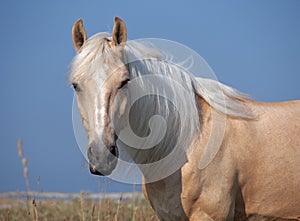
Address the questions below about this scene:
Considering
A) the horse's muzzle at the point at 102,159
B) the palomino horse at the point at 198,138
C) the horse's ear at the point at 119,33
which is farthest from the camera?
the horse's ear at the point at 119,33

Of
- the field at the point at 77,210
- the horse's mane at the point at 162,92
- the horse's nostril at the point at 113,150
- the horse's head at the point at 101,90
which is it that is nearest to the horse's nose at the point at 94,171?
the horse's head at the point at 101,90

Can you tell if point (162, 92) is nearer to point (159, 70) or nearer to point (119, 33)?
point (159, 70)

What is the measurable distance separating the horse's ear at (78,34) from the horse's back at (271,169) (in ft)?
5.23

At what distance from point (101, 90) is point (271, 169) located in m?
1.66

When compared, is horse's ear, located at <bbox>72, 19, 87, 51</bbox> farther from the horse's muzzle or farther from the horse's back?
the horse's back

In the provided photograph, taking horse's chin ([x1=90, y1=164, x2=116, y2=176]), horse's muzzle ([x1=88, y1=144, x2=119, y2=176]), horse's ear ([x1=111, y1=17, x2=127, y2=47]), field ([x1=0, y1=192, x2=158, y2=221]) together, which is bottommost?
field ([x1=0, y1=192, x2=158, y2=221])

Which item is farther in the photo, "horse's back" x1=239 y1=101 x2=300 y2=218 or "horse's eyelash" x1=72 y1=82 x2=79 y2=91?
"horse's back" x1=239 y1=101 x2=300 y2=218

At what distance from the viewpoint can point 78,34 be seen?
3248 mm

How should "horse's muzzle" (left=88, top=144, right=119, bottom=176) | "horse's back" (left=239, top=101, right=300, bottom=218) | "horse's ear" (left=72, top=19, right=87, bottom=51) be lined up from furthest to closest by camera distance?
"horse's back" (left=239, top=101, right=300, bottom=218), "horse's ear" (left=72, top=19, right=87, bottom=51), "horse's muzzle" (left=88, top=144, right=119, bottom=176)

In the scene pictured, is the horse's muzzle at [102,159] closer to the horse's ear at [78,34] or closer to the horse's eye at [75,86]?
the horse's eye at [75,86]

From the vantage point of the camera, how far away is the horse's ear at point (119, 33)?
3.06 metres

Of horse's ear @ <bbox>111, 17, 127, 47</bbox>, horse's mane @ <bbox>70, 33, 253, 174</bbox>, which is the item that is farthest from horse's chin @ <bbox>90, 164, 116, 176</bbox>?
horse's ear @ <bbox>111, 17, 127, 47</bbox>

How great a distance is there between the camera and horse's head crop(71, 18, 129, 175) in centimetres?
265

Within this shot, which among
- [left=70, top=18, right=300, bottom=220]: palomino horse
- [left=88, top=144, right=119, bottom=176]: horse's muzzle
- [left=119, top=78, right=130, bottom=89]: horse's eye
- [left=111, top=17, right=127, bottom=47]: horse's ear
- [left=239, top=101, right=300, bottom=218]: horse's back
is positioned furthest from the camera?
[left=239, top=101, right=300, bottom=218]: horse's back
